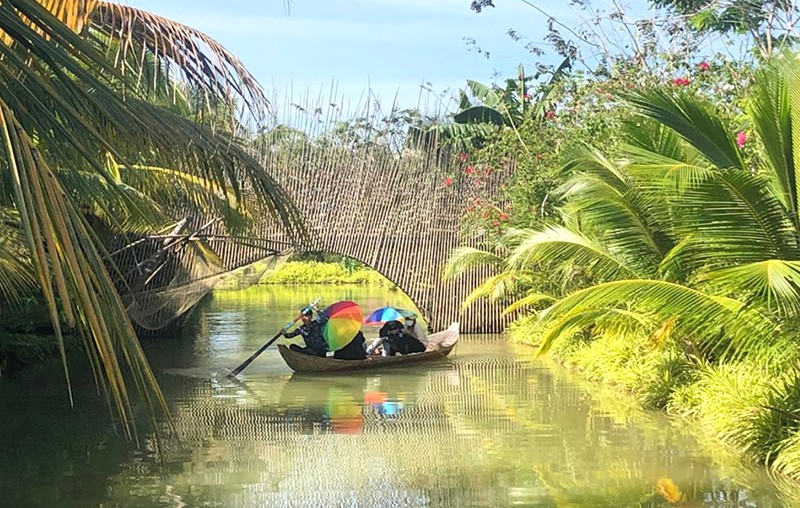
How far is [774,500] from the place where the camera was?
564cm

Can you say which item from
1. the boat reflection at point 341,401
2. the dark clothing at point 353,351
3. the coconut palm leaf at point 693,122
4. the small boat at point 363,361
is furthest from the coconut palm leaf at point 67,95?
the dark clothing at point 353,351

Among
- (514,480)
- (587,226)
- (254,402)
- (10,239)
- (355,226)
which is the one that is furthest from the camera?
(355,226)

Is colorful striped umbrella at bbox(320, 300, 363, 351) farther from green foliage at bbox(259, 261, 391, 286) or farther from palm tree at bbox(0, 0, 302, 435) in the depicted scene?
green foliage at bbox(259, 261, 391, 286)

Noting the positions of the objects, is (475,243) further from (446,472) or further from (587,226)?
(446,472)

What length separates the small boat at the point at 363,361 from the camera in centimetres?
1150

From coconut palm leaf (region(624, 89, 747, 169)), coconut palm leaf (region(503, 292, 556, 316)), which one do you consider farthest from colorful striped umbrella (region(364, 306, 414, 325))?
coconut palm leaf (region(624, 89, 747, 169))

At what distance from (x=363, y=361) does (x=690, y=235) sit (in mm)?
6030

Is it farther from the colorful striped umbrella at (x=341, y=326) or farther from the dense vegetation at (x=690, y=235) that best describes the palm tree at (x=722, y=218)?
the colorful striped umbrella at (x=341, y=326)

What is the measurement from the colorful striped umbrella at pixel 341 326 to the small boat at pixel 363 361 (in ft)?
0.67

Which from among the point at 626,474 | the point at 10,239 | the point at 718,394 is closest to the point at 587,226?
the point at 718,394

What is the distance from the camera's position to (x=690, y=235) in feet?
20.8

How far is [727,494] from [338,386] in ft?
18.4

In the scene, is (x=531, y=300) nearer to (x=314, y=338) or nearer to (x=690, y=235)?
(x=314, y=338)

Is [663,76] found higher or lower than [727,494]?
higher
